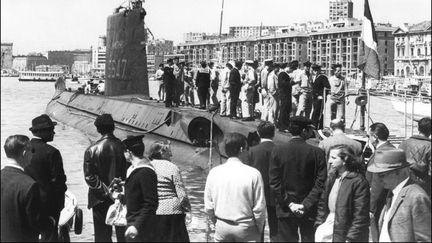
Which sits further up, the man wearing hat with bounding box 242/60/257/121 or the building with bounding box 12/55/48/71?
the building with bounding box 12/55/48/71

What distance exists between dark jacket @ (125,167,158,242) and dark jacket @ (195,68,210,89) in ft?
41.9

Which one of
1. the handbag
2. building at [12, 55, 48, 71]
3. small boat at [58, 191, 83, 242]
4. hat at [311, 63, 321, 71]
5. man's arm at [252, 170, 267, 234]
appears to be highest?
building at [12, 55, 48, 71]

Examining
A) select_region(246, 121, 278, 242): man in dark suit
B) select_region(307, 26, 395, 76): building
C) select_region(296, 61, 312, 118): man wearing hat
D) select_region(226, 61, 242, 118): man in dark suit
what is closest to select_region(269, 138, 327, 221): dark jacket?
select_region(246, 121, 278, 242): man in dark suit

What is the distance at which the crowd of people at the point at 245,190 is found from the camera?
498 cm

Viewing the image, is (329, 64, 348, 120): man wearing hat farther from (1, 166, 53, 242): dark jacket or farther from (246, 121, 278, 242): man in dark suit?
(1, 166, 53, 242): dark jacket

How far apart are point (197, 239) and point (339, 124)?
2.76m

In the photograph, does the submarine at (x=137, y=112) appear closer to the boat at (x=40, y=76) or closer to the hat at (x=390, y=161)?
the hat at (x=390, y=161)

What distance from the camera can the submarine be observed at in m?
15.6

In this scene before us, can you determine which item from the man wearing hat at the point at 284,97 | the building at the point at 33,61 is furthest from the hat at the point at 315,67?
the building at the point at 33,61

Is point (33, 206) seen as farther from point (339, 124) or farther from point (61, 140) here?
point (61, 140)

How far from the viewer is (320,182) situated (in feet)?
20.9

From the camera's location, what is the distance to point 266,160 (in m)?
6.82

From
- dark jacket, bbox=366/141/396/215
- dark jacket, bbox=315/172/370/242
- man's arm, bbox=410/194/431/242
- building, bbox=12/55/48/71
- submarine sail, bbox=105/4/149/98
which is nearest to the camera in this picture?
man's arm, bbox=410/194/431/242

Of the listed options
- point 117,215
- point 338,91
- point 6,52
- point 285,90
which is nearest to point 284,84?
point 285,90
